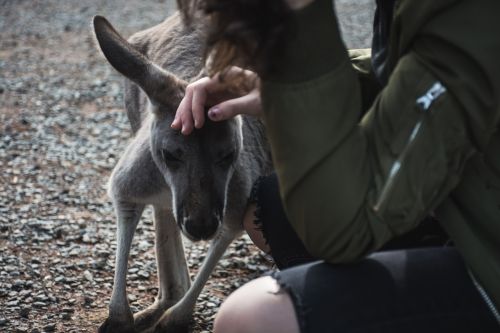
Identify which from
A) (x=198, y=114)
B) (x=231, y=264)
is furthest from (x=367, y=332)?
(x=231, y=264)

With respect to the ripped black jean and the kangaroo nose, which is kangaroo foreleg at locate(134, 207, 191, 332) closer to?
the kangaroo nose

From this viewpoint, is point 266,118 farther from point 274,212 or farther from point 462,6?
point 274,212

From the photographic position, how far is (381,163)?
1285 millimetres

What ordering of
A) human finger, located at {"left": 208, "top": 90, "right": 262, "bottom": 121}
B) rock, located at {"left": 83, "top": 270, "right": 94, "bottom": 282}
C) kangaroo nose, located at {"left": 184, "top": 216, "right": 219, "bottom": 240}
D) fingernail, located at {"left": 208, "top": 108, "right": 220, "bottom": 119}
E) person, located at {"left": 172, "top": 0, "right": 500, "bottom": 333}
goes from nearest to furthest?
1. person, located at {"left": 172, "top": 0, "right": 500, "bottom": 333}
2. human finger, located at {"left": 208, "top": 90, "right": 262, "bottom": 121}
3. fingernail, located at {"left": 208, "top": 108, "right": 220, "bottom": 119}
4. kangaroo nose, located at {"left": 184, "top": 216, "right": 219, "bottom": 240}
5. rock, located at {"left": 83, "top": 270, "right": 94, "bottom": 282}

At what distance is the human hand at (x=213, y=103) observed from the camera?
5.70 ft

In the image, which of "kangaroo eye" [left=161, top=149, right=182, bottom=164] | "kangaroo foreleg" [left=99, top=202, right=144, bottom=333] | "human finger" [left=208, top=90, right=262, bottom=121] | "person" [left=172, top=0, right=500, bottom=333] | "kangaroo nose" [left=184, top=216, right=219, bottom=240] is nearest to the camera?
"person" [left=172, top=0, right=500, bottom=333]

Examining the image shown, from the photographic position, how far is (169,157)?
231 centimetres

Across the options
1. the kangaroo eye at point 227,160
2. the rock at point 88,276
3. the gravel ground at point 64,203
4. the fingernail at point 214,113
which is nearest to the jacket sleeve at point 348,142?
the fingernail at point 214,113

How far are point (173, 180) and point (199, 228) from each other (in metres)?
0.23

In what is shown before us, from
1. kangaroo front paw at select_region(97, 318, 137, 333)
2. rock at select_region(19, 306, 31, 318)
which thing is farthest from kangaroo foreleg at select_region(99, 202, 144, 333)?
rock at select_region(19, 306, 31, 318)

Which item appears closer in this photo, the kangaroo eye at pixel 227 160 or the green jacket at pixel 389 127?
the green jacket at pixel 389 127

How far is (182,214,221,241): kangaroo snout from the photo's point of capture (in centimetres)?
212

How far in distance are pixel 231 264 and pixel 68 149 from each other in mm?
1667

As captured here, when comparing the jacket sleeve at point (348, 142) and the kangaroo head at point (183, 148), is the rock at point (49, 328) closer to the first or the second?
the kangaroo head at point (183, 148)
